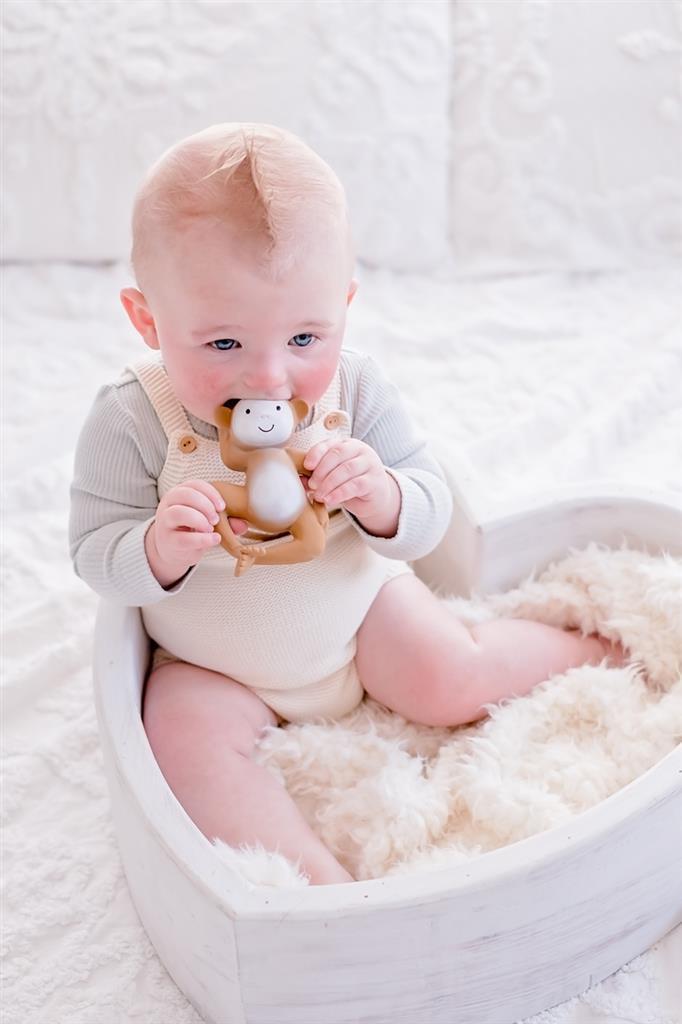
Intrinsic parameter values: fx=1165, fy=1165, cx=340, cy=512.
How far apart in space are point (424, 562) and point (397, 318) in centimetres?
56

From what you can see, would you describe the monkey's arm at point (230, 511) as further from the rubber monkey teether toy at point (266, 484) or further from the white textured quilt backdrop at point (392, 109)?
the white textured quilt backdrop at point (392, 109)

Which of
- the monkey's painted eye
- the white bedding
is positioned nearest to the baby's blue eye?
the monkey's painted eye

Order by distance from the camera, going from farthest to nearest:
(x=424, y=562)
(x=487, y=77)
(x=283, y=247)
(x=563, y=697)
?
1. (x=487, y=77)
2. (x=424, y=562)
3. (x=563, y=697)
4. (x=283, y=247)

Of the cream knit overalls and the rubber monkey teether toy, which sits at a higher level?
the rubber monkey teether toy

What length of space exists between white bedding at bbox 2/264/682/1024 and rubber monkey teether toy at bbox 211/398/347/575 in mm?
365

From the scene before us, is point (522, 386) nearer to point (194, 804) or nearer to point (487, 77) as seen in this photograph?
point (487, 77)

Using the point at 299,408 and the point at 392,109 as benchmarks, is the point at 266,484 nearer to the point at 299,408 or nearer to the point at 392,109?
the point at 299,408

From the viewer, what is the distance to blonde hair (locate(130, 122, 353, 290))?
0.82 metres

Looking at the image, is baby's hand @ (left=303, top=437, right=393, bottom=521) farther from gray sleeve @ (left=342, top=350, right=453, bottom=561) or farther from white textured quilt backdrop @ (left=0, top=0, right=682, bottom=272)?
white textured quilt backdrop @ (left=0, top=0, right=682, bottom=272)

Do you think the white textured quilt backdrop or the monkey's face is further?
the white textured quilt backdrop

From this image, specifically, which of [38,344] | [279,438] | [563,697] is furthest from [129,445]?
[38,344]

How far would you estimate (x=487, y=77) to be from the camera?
1.72m

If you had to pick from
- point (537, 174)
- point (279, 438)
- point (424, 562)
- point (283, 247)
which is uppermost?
point (283, 247)

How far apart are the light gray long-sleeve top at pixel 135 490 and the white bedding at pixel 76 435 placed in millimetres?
192
